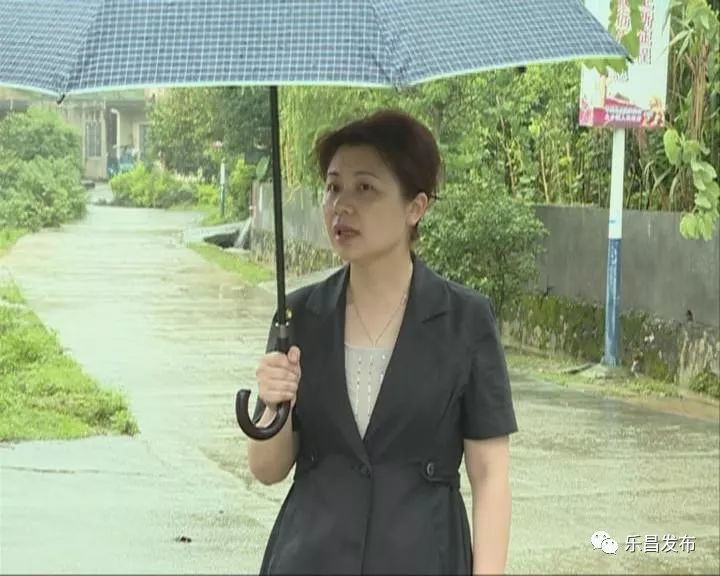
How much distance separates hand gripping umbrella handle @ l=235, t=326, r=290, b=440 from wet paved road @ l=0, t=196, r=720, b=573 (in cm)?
274

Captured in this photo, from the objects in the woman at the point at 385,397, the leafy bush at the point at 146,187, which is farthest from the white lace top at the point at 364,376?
the leafy bush at the point at 146,187

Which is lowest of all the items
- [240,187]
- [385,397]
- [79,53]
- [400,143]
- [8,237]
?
[8,237]

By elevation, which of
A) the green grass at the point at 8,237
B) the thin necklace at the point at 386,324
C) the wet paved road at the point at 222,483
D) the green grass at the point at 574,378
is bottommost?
the green grass at the point at 574,378

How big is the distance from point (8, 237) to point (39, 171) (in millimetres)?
2103

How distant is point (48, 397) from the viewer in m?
8.03

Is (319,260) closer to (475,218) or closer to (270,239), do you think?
(270,239)

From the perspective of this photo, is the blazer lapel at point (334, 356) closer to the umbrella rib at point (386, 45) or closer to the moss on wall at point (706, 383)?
the umbrella rib at point (386, 45)

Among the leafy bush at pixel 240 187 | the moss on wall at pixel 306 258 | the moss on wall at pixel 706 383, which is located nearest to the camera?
the moss on wall at pixel 706 383

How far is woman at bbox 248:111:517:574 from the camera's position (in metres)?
2.17

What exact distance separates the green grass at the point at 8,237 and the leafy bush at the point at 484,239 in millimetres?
4730

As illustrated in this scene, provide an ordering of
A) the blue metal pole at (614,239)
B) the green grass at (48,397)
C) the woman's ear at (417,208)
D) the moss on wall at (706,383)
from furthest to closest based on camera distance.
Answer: the blue metal pole at (614,239) → the moss on wall at (706,383) → the green grass at (48,397) → the woman's ear at (417,208)

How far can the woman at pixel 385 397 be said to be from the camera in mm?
2166

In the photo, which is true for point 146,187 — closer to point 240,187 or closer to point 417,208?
point 240,187

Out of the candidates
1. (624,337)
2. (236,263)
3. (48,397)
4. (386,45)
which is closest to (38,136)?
(48,397)
